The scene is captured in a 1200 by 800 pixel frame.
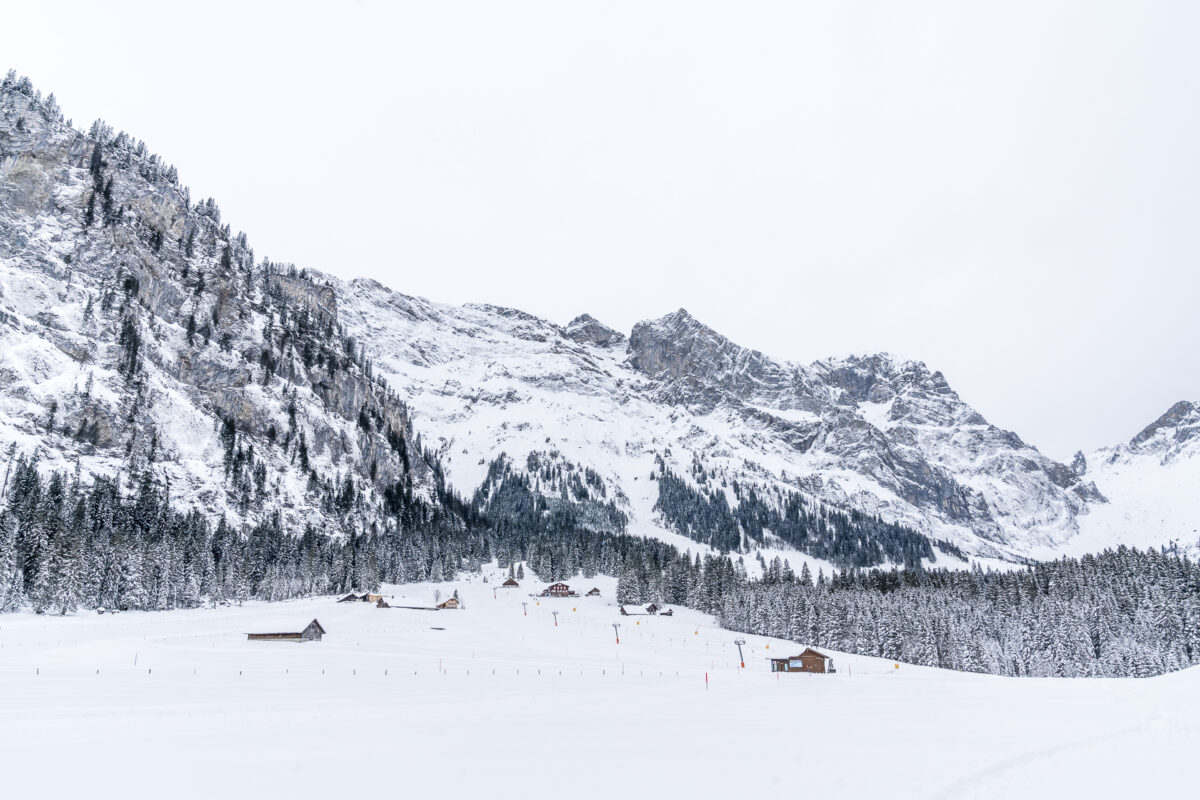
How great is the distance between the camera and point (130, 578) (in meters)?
85.1

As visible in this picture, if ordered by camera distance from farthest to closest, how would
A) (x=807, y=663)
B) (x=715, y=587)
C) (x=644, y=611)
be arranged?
(x=715, y=587) < (x=644, y=611) < (x=807, y=663)

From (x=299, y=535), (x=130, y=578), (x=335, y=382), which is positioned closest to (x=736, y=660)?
(x=130, y=578)

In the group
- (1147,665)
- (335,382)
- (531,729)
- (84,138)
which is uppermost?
(84,138)

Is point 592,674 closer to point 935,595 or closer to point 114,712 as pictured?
point 114,712

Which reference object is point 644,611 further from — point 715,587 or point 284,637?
point 284,637

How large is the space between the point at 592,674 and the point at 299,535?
97.7 meters

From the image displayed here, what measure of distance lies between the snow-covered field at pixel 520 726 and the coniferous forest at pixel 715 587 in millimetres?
12923

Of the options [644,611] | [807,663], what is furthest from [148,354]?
[807,663]

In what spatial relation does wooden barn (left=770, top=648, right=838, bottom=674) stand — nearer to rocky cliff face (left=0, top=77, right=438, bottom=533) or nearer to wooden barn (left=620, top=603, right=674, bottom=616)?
wooden barn (left=620, top=603, right=674, bottom=616)

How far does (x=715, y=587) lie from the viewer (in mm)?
138750

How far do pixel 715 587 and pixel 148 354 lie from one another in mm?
129423

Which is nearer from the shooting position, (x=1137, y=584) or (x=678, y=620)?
(x=1137, y=584)

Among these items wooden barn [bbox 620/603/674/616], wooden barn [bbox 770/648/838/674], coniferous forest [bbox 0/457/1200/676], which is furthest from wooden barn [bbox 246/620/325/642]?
wooden barn [bbox 620/603/674/616]

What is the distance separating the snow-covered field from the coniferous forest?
12.9 metres
